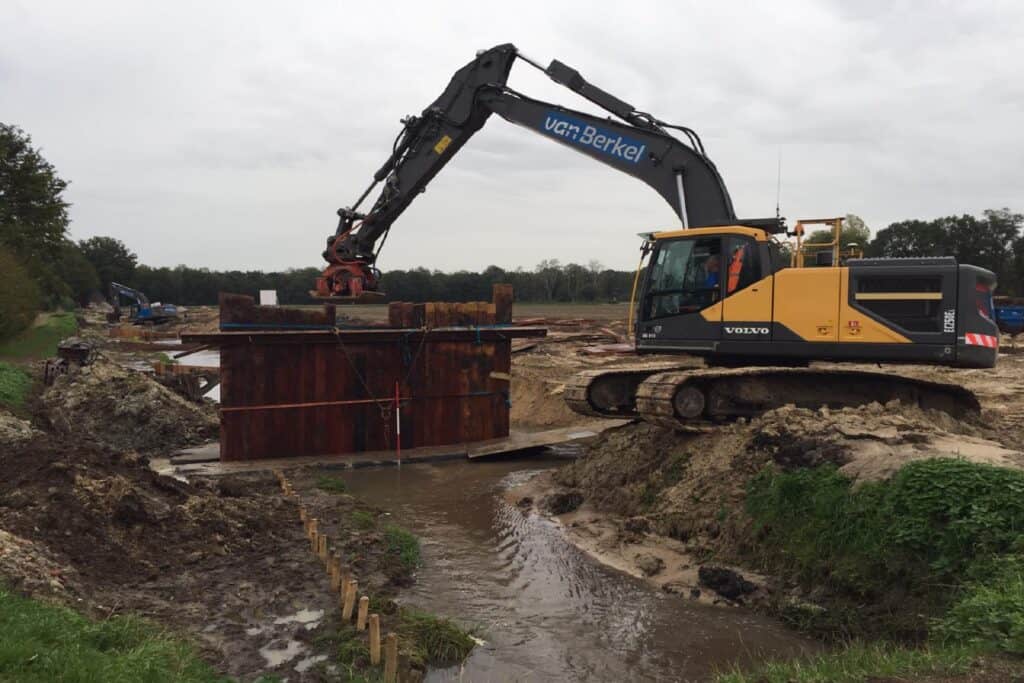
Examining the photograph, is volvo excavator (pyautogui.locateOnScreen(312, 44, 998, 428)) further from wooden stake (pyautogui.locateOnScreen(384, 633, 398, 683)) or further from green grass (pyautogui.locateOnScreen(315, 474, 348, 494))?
wooden stake (pyautogui.locateOnScreen(384, 633, 398, 683))

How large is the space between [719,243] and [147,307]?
2101 inches

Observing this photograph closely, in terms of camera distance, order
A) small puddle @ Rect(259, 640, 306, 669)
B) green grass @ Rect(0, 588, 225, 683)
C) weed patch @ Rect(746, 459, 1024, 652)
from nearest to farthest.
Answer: green grass @ Rect(0, 588, 225, 683), weed patch @ Rect(746, 459, 1024, 652), small puddle @ Rect(259, 640, 306, 669)

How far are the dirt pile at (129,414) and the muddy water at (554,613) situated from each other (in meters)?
6.44

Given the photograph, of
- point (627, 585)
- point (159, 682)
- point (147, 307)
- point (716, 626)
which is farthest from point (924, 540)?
point (147, 307)

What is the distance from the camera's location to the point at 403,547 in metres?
7.23

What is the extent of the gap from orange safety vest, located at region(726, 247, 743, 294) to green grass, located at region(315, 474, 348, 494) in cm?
568

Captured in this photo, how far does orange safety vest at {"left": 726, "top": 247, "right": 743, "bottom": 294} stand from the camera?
8.45 meters

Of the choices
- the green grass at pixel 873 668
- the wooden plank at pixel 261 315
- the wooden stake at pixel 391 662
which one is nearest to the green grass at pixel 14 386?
the wooden plank at pixel 261 315

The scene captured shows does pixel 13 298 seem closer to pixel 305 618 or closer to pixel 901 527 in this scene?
pixel 305 618

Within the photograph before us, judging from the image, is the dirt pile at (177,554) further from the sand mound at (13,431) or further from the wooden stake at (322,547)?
the sand mound at (13,431)

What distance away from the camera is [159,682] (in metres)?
3.82

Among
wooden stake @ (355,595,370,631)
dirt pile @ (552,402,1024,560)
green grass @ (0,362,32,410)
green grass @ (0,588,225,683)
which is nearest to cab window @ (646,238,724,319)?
dirt pile @ (552,402,1024,560)

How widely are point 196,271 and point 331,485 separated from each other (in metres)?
105

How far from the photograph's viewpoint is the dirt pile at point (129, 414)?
1313 centimetres
